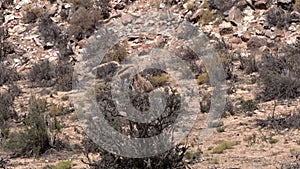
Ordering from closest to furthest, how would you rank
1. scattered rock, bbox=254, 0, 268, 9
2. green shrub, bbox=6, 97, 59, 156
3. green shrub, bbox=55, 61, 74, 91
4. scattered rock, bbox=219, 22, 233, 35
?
green shrub, bbox=6, 97, 59, 156
green shrub, bbox=55, 61, 74, 91
scattered rock, bbox=219, 22, 233, 35
scattered rock, bbox=254, 0, 268, 9

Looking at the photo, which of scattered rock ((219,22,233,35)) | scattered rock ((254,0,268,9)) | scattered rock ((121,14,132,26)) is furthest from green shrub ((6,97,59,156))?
scattered rock ((254,0,268,9))

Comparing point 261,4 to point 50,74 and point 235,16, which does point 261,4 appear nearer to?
point 235,16

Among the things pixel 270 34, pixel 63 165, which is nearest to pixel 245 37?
pixel 270 34

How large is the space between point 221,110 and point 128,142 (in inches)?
221

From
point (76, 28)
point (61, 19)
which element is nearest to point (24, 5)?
point (61, 19)

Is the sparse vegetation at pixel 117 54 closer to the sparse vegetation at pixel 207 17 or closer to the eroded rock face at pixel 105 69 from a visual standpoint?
the eroded rock face at pixel 105 69

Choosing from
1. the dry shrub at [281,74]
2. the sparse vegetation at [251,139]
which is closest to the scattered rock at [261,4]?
the dry shrub at [281,74]

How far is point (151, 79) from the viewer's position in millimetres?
15891

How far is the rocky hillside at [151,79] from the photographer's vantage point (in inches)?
368

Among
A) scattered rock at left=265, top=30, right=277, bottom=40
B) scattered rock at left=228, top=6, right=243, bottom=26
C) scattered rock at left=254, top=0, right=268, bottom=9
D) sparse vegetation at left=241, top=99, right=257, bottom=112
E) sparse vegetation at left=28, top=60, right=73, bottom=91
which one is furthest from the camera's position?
scattered rock at left=254, top=0, right=268, bottom=9

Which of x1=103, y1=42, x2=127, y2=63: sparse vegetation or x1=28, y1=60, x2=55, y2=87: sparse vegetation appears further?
x1=103, y1=42, x2=127, y2=63: sparse vegetation

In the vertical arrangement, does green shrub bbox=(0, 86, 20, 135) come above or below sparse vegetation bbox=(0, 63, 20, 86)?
above

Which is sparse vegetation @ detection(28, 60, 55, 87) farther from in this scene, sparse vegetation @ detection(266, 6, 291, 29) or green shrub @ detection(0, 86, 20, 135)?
sparse vegetation @ detection(266, 6, 291, 29)

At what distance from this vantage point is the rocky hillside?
9359 millimetres
